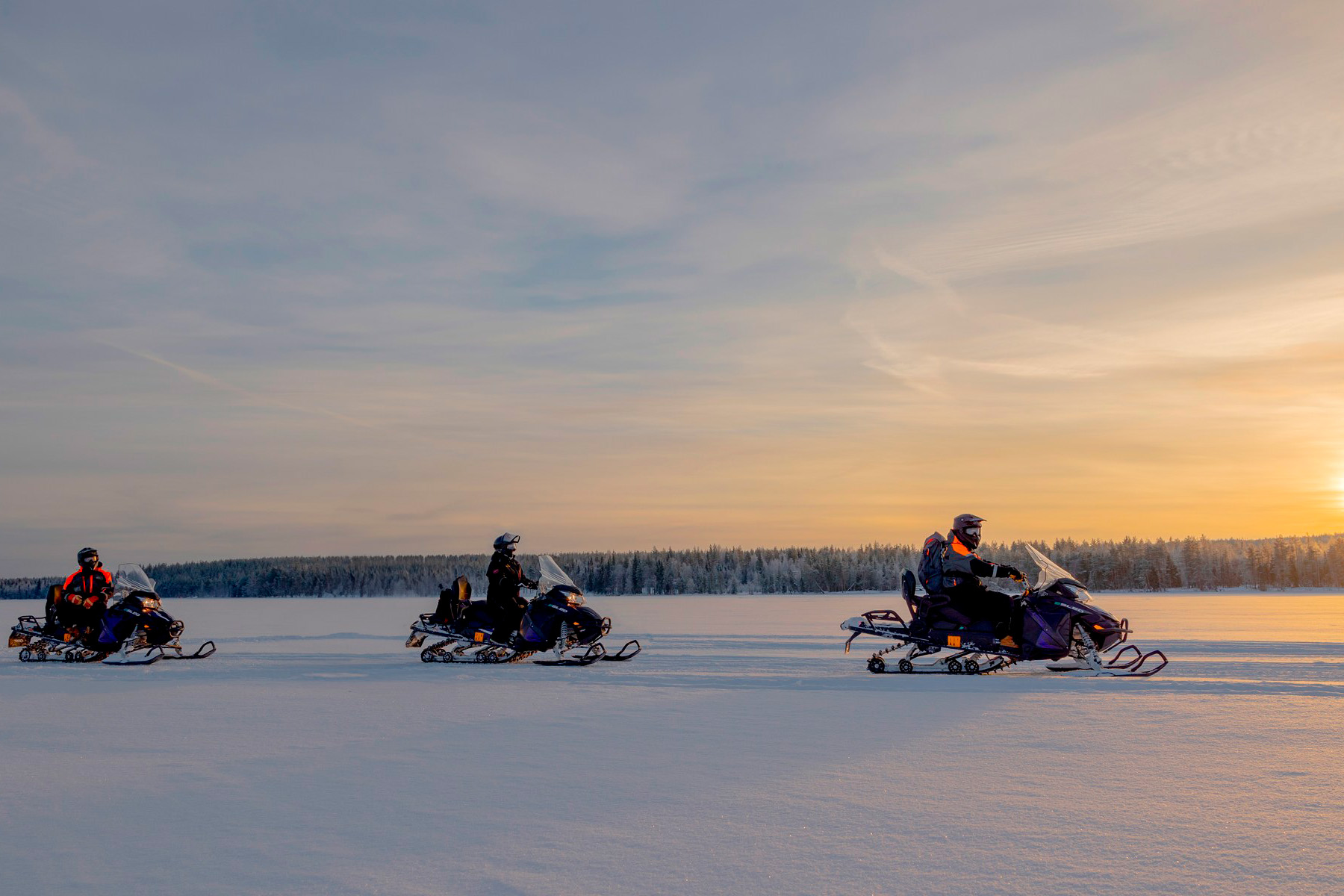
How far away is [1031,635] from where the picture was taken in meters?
12.7

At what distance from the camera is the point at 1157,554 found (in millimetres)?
81562

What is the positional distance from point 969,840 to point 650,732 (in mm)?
3632

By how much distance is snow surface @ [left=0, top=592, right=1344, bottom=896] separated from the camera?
4340 millimetres

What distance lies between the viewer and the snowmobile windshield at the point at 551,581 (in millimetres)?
15156

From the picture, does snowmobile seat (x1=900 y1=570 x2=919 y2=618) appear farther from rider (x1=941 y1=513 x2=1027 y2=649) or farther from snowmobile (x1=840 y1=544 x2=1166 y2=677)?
rider (x1=941 y1=513 x2=1027 y2=649)

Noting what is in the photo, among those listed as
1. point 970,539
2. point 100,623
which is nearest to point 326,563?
point 100,623

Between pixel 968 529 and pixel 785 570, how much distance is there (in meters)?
83.5

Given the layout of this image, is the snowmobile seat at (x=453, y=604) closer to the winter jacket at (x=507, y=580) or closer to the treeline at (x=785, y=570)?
the winter jacket at (x=507, y=580)

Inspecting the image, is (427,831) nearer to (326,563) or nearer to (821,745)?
(821,745)

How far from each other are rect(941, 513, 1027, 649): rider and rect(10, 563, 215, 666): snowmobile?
11524 millimetres

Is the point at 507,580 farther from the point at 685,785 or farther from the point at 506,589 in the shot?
the point at 685,785

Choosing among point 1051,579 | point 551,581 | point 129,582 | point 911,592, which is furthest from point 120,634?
point 1051,579

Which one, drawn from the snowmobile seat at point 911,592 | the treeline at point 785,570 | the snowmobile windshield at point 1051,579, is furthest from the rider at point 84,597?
the treeline at point 785,570

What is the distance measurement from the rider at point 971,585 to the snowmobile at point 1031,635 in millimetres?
94
